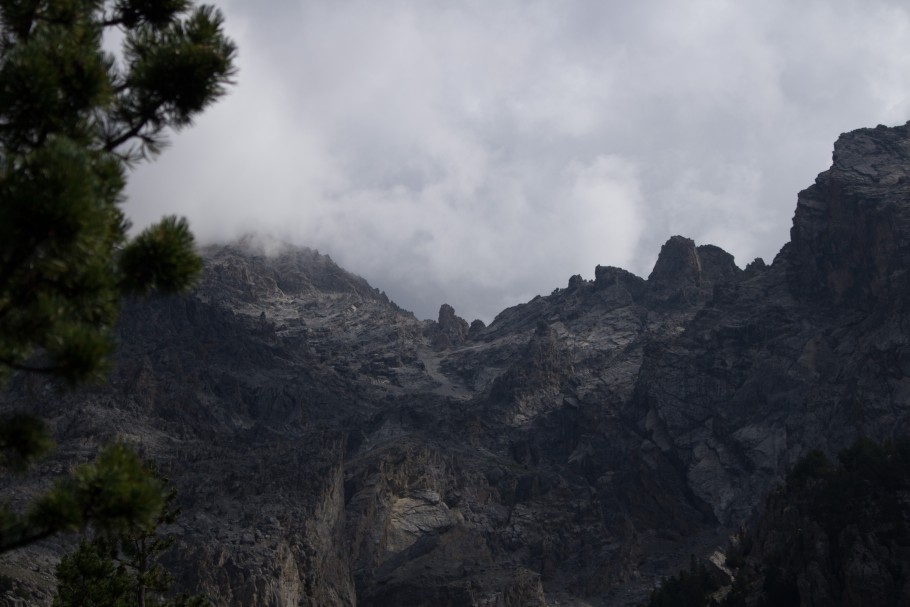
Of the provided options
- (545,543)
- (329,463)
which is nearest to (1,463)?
(329,463)

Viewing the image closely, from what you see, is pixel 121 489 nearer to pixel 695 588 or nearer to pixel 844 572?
pixel 844 572

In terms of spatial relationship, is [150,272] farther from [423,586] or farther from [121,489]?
[423,586]

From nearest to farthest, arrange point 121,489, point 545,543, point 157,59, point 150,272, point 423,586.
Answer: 1. point 121,489
2. point 150,272
3. point 157,59
4. point 423,586
5. point 545,543

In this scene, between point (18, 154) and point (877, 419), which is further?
point (877, 419)

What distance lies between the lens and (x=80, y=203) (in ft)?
39.8

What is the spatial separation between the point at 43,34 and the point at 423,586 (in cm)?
15556

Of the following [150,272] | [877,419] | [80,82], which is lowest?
[150,272]

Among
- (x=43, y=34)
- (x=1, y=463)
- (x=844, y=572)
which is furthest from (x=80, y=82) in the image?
(x=844, y=572)

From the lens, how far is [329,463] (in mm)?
179000

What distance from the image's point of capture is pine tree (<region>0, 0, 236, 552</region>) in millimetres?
12234

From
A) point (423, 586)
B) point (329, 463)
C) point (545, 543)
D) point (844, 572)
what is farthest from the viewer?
point (545, 543)

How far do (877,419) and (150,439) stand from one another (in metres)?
137

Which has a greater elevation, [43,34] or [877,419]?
[877,419]

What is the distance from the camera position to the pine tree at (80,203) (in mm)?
12234
